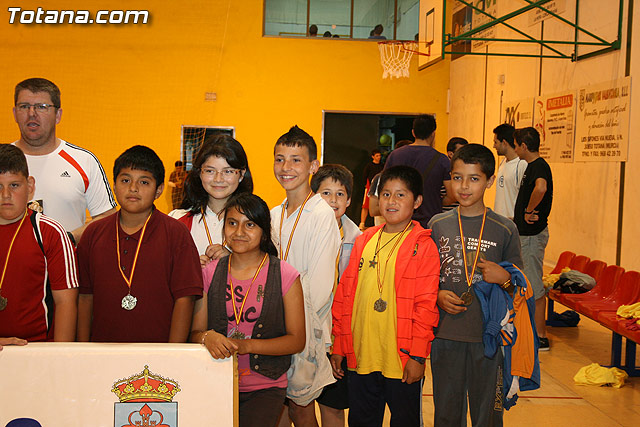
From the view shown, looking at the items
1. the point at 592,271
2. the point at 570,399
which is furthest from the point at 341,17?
the point at 570,399

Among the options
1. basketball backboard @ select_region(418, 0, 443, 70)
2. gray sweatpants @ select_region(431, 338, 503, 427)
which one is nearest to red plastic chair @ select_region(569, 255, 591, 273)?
basketball backboard @ select_region(418, 0, 443, 70)

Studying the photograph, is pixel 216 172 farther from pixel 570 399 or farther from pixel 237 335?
pixel 570 399

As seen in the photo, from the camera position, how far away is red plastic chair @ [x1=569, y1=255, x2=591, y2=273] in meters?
6.37

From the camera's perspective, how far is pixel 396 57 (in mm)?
12984

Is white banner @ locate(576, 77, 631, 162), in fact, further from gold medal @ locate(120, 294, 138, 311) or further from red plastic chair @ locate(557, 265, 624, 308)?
gold medal @ locate(120, 294, 138, 311)

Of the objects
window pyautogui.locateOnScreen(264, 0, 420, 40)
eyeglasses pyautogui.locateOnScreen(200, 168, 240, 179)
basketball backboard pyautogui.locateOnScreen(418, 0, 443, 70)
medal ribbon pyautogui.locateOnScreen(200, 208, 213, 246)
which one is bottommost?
medal ribbon pyautogui.locateOnScreen(200, 208, 213, 246)

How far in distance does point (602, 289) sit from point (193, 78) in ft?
32.7

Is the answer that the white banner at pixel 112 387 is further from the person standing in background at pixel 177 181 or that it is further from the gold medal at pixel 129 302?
the person standing in background at pixel 177 181

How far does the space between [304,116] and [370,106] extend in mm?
1461

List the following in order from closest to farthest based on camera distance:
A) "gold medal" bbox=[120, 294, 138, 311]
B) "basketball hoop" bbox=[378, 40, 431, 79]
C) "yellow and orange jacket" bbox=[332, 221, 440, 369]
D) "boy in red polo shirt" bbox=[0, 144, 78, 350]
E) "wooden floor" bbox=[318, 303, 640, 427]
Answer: "boy in red polo shirt" bbox=[0, 144, 78, 350] < "gold medal" bbox=[120, 294, 138, 311] < "yellow and orange jacket" bbox=[332, 221, 440, 369] < "wooden floor" bbox=[318, 303, 640, 427] < "basketball hoop" bbox=[378, 40, 431, 79]

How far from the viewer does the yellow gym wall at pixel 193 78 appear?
A: 13.0 m

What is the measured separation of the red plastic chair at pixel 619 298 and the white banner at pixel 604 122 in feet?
6.22

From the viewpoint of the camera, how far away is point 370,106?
13.7 m

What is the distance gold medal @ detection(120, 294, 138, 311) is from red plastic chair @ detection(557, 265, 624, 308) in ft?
14.0
